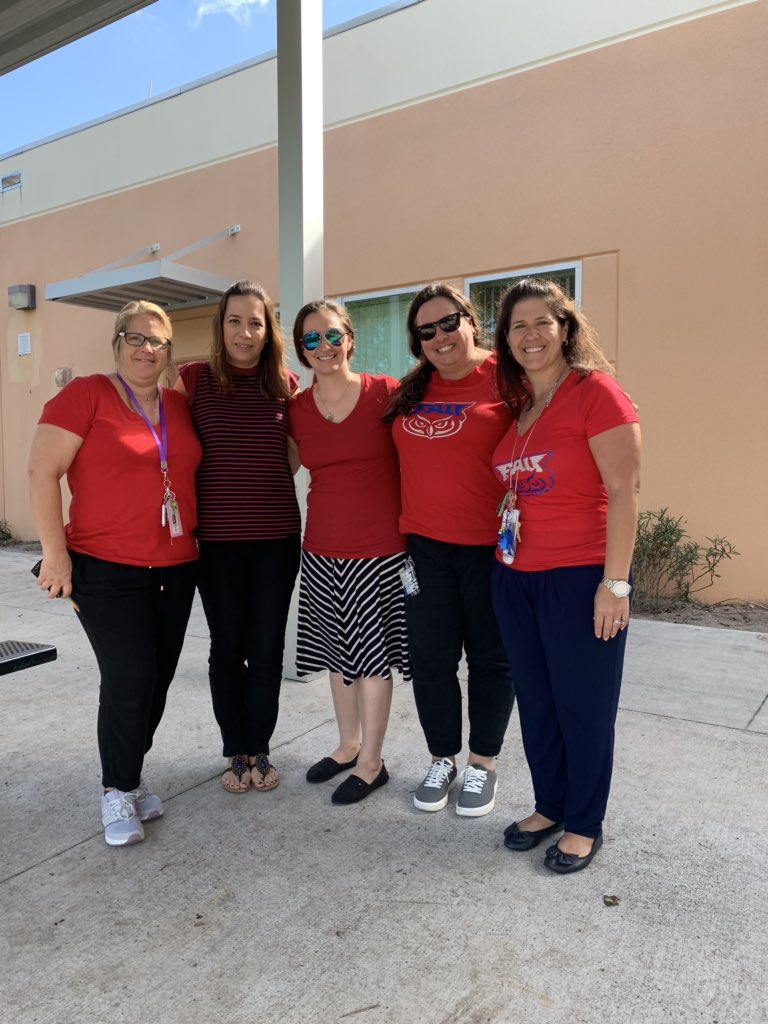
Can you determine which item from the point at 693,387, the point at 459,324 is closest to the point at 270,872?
the point at 459,324

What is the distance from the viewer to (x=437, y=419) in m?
2.68

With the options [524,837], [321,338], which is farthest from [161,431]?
[524,837]

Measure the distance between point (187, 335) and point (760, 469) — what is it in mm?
6415

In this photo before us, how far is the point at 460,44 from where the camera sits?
267 inches

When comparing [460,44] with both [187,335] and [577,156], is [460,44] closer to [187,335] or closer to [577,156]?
[577,156]

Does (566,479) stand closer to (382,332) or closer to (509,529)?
(509,529)

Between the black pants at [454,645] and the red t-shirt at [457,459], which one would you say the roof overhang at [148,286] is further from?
the black pants at [454,645]

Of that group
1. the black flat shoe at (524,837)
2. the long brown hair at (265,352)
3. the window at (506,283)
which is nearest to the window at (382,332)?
the window at (506,283)

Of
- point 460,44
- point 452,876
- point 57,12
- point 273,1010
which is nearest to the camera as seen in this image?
point 273,1010

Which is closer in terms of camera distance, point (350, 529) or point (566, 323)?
point (566, 323)

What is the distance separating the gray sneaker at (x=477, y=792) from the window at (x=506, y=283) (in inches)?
166

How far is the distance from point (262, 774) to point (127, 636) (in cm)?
84

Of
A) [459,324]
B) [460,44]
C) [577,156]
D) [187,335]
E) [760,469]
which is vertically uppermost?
[460,44]

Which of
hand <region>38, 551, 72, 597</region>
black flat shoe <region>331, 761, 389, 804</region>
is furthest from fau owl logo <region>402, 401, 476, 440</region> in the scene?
black flat shoe <region>331, 761, 389, 804</region>
